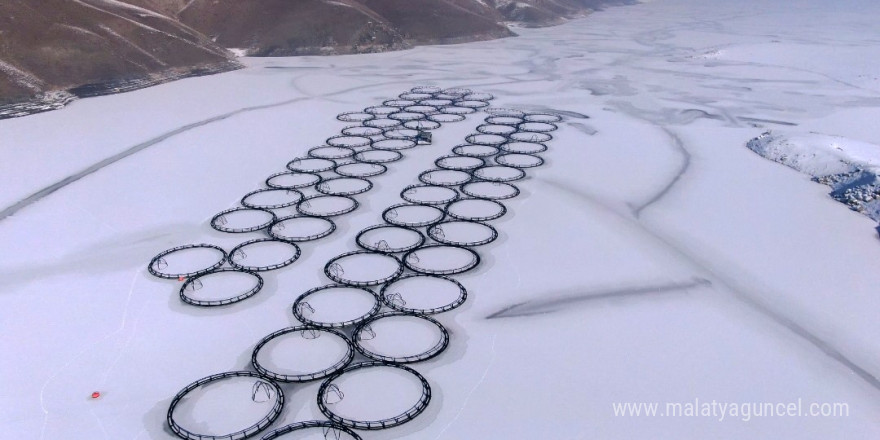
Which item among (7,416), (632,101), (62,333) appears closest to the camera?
(7,416)

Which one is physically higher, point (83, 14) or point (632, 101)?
point (83, 14)

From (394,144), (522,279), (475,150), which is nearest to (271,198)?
(394,144)

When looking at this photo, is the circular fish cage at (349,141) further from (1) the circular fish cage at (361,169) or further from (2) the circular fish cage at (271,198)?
(2) the circular fish cage at (271,198)

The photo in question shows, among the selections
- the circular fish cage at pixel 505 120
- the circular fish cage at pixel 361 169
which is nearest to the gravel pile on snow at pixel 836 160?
the circular fish cage at pixel 505 120

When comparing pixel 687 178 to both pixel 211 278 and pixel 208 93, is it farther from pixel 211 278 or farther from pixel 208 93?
pixel 208 93

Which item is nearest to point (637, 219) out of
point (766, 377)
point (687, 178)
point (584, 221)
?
point (584, 221)

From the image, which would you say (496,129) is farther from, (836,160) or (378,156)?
(836,160)
